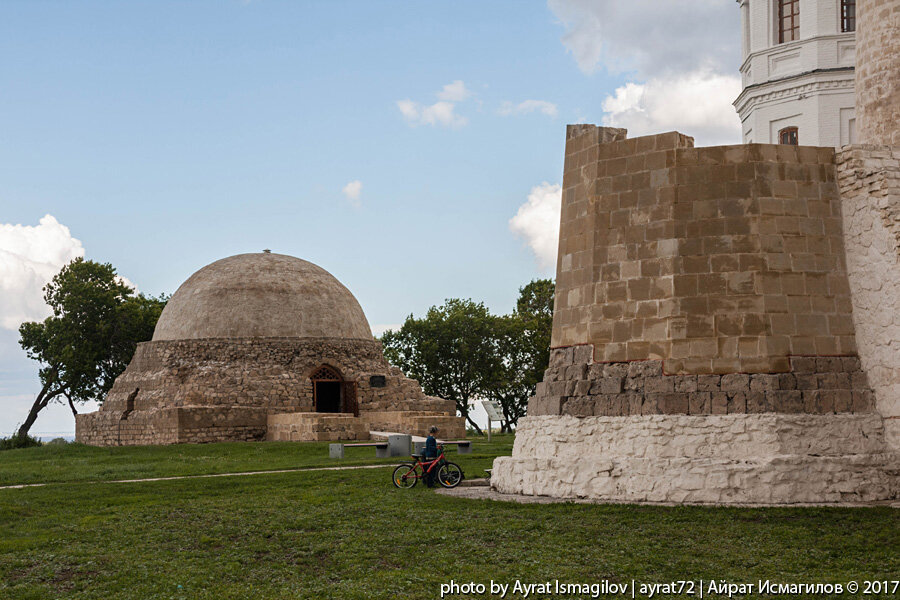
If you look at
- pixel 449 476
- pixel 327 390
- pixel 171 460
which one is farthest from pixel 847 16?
pixel 171 460

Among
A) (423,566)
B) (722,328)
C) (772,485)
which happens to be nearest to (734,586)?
(423,566)

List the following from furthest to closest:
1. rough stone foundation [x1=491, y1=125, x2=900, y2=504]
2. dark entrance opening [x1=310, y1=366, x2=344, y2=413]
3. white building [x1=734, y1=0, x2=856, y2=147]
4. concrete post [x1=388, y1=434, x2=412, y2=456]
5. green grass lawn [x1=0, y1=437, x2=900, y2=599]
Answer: dark entrance opening [x1=310, y1=366, x2=344, y2=413] < white building [x1=734, y1=0, x2=856, y2=147] < concrete post [x1=388, y1=434, x2=412, y2=456] < rough stone foundation [x1=491, y1=125, x2=900, y2=504] < green grass lawn [x1=0, y1=437, x2=900, y2=599]

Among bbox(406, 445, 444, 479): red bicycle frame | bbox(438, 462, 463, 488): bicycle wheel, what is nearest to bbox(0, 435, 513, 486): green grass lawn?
bbox(438, 462, 463, 488): bicycle wheel

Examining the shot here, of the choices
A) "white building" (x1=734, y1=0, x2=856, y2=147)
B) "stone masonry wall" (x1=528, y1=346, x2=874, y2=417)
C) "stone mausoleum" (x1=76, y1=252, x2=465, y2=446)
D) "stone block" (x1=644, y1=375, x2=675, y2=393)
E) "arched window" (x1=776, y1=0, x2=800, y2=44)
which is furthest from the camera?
"stone mausoleum" (x1=76, y1=252, x2=465, y2=446)

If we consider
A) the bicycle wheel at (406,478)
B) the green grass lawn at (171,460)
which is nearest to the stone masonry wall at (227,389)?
the green grass lawn at (171,460)

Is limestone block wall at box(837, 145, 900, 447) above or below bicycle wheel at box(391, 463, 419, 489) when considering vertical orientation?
above

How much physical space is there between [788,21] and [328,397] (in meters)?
20.8

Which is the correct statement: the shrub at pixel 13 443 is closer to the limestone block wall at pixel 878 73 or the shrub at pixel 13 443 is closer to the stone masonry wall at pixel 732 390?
the stone masonry wall at pixel 732 390

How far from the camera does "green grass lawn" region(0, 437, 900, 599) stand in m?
9.58

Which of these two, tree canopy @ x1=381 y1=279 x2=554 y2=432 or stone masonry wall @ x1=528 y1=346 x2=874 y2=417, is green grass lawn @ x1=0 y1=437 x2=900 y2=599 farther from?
tree canopy @ x1=381 y1=279 x2=554 y2=432

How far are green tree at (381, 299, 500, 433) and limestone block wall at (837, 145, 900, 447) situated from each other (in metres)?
35.0

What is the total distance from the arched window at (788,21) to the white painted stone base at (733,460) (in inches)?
820

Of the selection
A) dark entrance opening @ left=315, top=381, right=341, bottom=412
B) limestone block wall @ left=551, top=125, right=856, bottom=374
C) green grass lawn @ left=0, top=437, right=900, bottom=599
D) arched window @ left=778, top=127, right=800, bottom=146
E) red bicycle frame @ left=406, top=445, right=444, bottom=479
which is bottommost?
green grass lawn @ left=0, top=437, right=900, bottom=599

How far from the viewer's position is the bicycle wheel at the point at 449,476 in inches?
676
